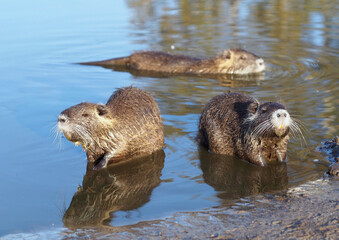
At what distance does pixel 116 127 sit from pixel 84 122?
353 mm

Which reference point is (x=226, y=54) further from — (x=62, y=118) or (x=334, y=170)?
(x=62, y=118)

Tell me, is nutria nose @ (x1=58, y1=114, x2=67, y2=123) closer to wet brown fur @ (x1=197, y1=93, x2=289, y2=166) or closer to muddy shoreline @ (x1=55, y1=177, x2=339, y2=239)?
muddy shoreline @ (x1=55, y1=177, x2=339, y2=239)

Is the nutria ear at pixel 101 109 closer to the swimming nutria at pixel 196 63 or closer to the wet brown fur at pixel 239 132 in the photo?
the wet brown fur at pixel 239 132

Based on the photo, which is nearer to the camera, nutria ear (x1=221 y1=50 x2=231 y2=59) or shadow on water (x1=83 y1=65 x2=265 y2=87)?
shadow on water (x1=83 y1=65 x2=265 y2=87)

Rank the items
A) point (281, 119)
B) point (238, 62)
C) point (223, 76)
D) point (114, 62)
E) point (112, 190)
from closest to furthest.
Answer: point (281, 119), point (112, 190), point (223, 76), point (238, 62), point (114, 62)

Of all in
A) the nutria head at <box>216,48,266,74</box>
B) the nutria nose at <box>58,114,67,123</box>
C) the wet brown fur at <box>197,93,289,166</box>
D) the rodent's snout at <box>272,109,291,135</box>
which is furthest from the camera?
the nutria head at <box>216,48,266,74</box>

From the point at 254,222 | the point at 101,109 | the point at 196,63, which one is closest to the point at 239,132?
the point at 101,109

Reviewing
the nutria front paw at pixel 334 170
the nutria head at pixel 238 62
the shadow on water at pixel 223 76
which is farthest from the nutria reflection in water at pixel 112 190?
the nutria head at pixel 238 62

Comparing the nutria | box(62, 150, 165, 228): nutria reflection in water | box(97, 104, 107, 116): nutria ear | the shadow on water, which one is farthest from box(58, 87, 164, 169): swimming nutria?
the shadow on water

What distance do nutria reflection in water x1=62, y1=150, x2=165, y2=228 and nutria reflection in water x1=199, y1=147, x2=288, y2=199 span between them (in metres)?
0.50

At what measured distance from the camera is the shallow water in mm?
4992

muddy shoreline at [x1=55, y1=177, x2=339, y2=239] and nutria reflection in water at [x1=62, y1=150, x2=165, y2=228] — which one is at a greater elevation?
muddy shoreline at [x1=55, y1=177, x2=339, y2=239]

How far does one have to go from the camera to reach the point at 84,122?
17.6 feet

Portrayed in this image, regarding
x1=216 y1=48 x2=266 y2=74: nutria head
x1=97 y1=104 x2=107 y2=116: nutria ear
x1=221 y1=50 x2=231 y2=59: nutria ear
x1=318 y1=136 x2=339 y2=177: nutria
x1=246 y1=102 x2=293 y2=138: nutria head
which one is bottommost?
x1=318 y1=136 x2=339 y2=177: nutria
